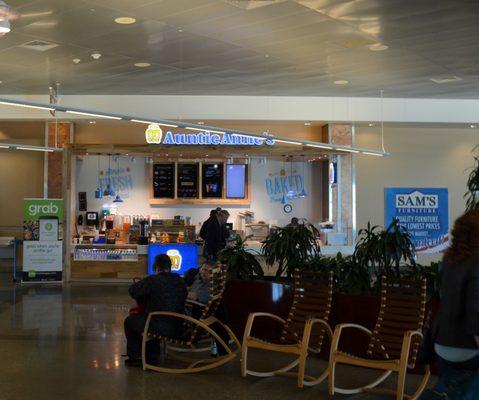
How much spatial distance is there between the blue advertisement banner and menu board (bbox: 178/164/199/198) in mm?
4181

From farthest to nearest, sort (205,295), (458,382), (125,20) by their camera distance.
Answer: (125,20), (205,295), (458,382)

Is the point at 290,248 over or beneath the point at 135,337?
over

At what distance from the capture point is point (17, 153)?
51.1 ft

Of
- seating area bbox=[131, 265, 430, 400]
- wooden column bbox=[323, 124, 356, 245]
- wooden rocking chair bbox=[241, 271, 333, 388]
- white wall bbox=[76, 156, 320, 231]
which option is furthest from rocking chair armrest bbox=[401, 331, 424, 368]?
white wall bbox=[76, 156, 320, 231]

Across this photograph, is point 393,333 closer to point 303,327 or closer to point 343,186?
point 303,327

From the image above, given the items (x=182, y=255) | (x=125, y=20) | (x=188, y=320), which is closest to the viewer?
(x=188, y=320)

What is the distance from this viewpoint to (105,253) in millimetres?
13875

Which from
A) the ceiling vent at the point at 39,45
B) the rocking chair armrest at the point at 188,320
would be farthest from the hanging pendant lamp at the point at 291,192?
the rocking chair armrest at the point at 188,320

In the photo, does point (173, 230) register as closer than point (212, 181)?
Yes

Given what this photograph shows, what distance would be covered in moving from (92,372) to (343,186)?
8.91m

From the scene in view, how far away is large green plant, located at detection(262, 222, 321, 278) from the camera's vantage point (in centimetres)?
805

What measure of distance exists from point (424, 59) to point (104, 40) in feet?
14.4

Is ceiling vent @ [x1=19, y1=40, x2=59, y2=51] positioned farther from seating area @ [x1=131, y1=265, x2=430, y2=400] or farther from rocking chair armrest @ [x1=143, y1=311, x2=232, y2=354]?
rocking chair armrest @ [x1=143, y1=311, x2=232, y2=354]

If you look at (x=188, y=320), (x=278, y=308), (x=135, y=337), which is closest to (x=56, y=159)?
(x=278, y=308)
